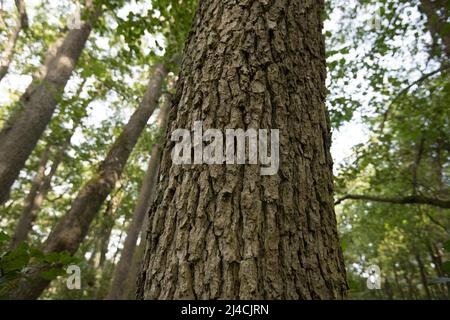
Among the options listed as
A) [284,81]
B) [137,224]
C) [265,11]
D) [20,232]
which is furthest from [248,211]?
[20,232]

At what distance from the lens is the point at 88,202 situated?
17.6 ft

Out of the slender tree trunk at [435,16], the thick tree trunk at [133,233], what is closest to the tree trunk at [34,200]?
A: the thick tree trunk at [133,233]

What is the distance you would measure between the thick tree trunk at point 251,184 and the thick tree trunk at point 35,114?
4.49 metres

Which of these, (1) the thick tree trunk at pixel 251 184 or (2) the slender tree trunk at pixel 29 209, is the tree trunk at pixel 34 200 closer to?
(2) the slender tree trunk at pixel 29 209

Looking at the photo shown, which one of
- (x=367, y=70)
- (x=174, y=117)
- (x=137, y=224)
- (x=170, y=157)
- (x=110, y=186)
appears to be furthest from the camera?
(x=137, y=224)

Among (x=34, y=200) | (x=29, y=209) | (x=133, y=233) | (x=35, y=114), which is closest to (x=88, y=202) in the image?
(x=35, y=114)

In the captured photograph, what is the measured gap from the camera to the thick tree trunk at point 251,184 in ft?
3.25

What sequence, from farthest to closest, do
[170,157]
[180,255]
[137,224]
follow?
[137,224] < [170,157] < [180,255]

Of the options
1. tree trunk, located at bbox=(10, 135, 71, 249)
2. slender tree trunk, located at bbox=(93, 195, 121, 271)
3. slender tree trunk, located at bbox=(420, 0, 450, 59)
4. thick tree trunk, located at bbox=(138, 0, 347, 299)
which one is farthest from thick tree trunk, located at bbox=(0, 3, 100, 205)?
tree trunk, located at bbox=(10, 135, 71, 249)

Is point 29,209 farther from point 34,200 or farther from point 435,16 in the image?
point 435,16

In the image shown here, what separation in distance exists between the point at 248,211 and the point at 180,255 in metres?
0.30

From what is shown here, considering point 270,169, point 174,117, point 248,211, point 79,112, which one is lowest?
point 248,211

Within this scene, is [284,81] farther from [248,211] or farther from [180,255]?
[180,255]

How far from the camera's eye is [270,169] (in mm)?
1174
